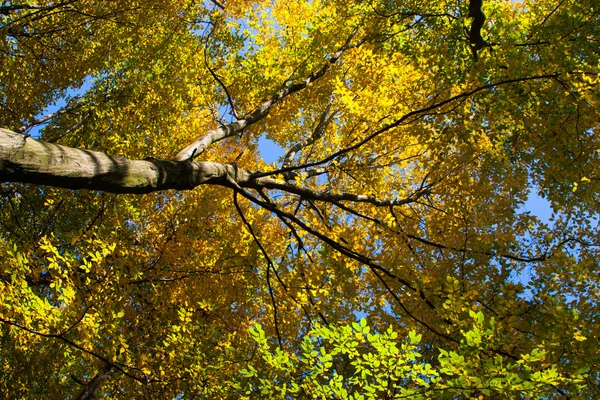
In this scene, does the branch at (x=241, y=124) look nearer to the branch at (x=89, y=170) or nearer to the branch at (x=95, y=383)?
the branch at (x=89, y=170)

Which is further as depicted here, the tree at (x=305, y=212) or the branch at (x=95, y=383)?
the branch at (x=95, y=383)

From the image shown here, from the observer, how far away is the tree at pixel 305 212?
283cm

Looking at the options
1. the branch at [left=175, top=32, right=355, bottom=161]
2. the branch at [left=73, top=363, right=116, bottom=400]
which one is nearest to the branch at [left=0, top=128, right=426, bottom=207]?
the branch at [left=175, top=32, right=355, bottom=161]

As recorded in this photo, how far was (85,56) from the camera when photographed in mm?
7398

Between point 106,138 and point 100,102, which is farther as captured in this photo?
point 100,102

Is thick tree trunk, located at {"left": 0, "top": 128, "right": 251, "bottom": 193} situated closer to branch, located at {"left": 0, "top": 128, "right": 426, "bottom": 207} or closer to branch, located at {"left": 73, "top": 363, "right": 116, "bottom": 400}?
branch, located at {"left": 0, "top": 128, "right": 426, "bottom": 207}

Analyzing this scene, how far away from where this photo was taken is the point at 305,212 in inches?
245

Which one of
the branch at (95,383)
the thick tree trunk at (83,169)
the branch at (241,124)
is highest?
the branch at (241,124)

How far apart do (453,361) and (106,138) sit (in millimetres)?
5824

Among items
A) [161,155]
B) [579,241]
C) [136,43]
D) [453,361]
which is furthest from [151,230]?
[579,241]

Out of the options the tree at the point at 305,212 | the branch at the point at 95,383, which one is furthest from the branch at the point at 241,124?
the branch at the point at 95,383

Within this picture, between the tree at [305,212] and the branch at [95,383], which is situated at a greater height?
the tree at [305,212]

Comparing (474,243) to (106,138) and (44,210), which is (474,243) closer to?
(106,138)

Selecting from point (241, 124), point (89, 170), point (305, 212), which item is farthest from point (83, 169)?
point (305, 212)
